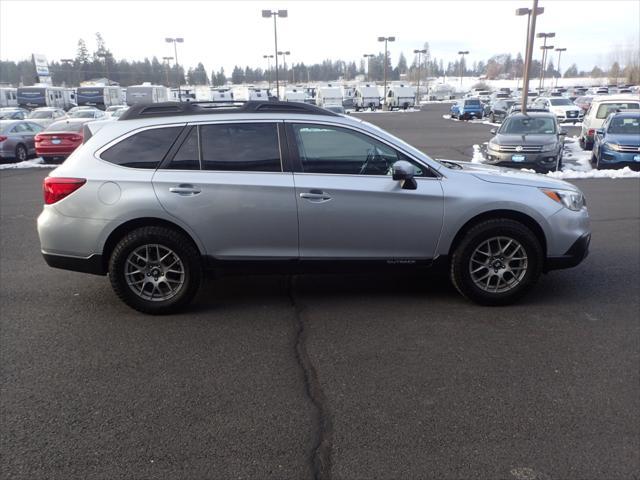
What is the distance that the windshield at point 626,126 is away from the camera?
15320 millimetres

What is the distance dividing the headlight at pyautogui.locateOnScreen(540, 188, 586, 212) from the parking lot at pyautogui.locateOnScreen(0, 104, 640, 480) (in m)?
0.90

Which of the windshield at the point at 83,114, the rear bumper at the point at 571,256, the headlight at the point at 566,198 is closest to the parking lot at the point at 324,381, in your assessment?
the rear bumper at the point at 571,256

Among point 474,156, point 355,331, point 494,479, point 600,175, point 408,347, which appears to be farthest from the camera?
point 474,156

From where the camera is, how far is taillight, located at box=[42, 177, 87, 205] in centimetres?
487

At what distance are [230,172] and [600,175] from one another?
40.2ft

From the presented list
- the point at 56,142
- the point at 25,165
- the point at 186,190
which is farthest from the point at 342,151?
the point at 25,165

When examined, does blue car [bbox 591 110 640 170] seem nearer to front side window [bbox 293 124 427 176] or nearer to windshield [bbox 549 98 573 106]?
front side window [bbox 293 124 427 176]

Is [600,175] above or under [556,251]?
under

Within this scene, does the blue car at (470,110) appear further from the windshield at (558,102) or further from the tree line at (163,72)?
the tree line at (163,72)

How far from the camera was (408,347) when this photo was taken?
4.33 meters

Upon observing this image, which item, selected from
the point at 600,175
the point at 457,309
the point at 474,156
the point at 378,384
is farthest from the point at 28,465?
the point at 474,156

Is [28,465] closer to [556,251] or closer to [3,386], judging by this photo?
[3,386]

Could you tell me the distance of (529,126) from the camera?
52.7ft

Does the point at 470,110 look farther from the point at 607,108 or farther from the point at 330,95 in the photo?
the point at 607,108
